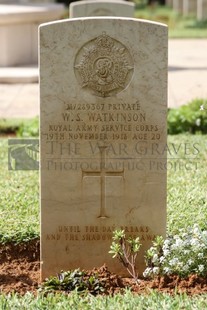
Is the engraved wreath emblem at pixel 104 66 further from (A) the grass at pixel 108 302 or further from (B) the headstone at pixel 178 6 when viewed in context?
(B) the headstone at pixel 178 6

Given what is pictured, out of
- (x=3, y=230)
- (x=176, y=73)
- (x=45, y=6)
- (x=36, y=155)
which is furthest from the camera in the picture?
(x=45, y=6)

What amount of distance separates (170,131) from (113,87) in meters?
4.25

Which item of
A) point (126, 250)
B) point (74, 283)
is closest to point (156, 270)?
point (126, 250)

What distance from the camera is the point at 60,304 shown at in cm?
437

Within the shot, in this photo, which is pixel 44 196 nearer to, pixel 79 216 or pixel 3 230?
pixel 79 216

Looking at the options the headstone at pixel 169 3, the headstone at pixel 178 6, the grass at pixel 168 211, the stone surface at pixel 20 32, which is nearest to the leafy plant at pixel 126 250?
the grass at pixel 168 211

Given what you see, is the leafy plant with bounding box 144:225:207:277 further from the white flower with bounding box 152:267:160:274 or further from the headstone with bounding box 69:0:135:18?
the headstone with bounding box 69:0:135:18

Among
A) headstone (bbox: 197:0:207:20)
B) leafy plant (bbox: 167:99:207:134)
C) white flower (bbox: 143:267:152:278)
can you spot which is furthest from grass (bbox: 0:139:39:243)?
headstone (bbox: 197:0:207:20)

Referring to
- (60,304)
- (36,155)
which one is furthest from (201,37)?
(60,304)

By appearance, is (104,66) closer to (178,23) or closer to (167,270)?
(167,270)

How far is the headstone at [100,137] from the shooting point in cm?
497

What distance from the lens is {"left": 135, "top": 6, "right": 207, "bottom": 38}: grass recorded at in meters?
21.3

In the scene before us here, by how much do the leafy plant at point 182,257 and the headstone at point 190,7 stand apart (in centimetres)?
2364

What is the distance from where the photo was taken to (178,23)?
25.0 metres
